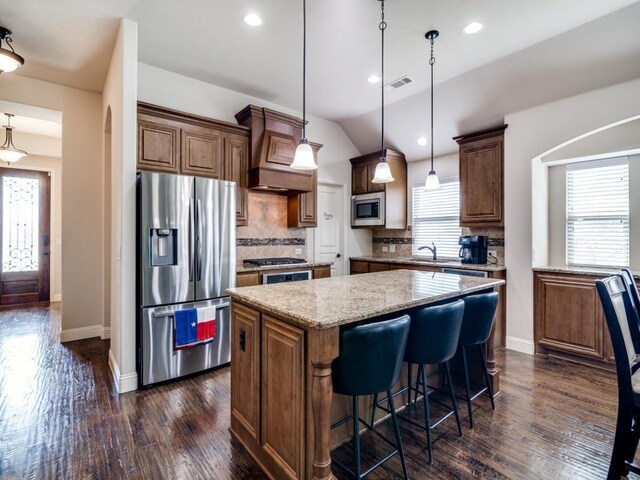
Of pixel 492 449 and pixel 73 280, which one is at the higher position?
pixel 73 280

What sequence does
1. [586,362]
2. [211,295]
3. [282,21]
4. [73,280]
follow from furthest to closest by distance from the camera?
[73,280] → [586,362] → [211,295] → [282,21]

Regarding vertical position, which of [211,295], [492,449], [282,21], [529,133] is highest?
[282,21]

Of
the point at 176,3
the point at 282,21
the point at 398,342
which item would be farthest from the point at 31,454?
the point at 282,21

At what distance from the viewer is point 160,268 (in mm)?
2824

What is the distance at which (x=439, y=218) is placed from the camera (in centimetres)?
498

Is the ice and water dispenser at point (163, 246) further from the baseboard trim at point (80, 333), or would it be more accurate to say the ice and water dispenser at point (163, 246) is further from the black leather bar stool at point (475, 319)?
the black leather bar stool at point (475, 319)

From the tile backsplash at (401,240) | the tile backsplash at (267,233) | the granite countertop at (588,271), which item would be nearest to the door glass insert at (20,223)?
the tile backsplash at (267,233)

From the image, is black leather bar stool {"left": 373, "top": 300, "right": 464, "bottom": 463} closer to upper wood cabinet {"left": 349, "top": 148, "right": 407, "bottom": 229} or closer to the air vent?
the air vent

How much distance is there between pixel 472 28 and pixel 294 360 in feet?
10.4

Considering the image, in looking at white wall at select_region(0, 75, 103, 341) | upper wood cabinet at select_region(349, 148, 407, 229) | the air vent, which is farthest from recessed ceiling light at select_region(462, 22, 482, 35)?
white wall at select_region(0, 75, 103, 341)

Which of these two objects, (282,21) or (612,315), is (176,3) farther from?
(612,315)

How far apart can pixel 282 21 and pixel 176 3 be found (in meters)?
0.87

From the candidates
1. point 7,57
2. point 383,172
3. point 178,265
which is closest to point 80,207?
point 7,57

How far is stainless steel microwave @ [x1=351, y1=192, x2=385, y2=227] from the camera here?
5133 millimetres
